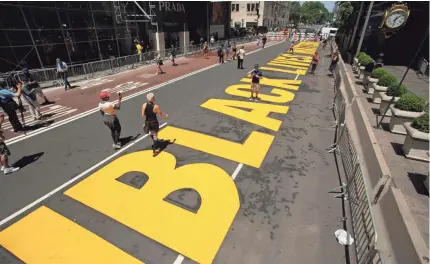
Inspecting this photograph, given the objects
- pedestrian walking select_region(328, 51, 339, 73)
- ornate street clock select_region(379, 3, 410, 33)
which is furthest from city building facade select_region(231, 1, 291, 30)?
ornate street clock select_region(379, 3, 410, 33)

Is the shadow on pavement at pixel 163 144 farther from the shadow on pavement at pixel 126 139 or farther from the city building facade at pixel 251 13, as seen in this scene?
the city building facade at pixel 251 13

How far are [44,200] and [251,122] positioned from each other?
25.2 feet

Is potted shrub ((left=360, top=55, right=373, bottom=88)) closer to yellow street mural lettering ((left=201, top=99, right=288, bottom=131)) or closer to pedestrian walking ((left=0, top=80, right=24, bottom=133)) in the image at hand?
yellow street mural lettering ((left=201, top=99, right=288, bottom=131))

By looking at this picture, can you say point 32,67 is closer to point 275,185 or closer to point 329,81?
point 275,185

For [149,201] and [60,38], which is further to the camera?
[60,38]

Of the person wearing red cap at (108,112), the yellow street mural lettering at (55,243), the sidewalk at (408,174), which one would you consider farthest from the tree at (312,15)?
the yellow street mural lettering at (55,243)

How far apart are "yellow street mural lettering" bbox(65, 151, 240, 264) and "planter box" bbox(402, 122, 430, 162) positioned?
5.53 m

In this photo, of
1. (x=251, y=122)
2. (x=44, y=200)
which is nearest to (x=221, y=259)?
(x=44, y=200)

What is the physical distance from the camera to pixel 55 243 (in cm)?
471

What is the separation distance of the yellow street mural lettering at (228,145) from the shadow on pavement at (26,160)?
413 centimetres

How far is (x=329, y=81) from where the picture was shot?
18.2 m

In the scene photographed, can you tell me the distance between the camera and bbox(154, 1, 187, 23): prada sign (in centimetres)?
2833

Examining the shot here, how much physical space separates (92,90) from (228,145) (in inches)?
448

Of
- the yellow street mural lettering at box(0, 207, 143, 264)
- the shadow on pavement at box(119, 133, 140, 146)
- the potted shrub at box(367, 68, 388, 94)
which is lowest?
the shadow on pavement at box(119, 133, 140, 146)
